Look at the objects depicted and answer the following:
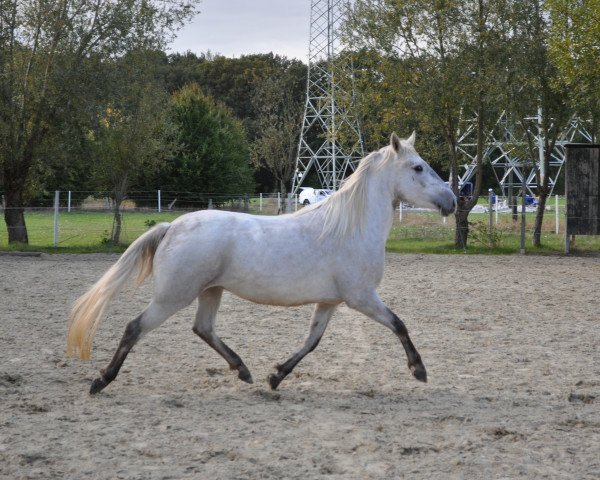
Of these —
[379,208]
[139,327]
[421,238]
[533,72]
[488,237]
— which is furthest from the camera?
[421,238]

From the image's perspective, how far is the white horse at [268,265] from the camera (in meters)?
5.53

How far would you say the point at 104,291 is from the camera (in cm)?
571

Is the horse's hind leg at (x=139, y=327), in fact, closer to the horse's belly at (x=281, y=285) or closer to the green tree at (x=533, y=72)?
the horse's belly at (x=281, y=285)

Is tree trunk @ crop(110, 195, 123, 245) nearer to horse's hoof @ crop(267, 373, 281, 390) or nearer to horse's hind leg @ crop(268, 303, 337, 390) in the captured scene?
horse's hind leg @ crop(268, 303, 337, 390)

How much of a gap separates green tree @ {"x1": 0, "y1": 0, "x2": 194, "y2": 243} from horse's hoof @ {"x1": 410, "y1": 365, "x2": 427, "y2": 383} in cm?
1495

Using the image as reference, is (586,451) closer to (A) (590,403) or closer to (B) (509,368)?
(A) (590,403)

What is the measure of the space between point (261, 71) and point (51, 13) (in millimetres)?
36051

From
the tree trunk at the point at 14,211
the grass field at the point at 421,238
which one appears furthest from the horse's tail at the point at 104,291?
the tree trunk at the point at 14,211

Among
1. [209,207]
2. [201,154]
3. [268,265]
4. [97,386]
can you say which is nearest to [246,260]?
[268,265]

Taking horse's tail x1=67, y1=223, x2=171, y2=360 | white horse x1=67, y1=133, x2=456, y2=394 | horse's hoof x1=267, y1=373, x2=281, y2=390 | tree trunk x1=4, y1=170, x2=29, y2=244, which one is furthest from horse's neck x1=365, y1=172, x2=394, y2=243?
tree trunk x1=4, y1=170, x2=29, y2=244

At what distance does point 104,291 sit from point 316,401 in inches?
64.6

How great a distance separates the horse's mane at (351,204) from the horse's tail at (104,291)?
111cm

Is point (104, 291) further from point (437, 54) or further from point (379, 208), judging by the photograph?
point (437, 54)

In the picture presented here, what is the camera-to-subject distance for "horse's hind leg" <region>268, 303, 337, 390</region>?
5.70m
